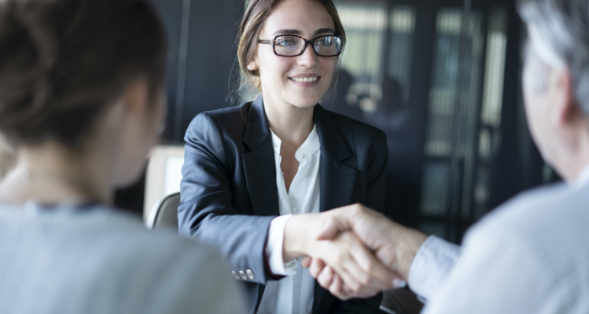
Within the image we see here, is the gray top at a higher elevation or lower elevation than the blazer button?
higher

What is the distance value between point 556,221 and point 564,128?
0.20 meters

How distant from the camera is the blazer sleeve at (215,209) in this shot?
1.40m

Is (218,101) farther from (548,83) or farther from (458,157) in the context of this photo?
(548,83)

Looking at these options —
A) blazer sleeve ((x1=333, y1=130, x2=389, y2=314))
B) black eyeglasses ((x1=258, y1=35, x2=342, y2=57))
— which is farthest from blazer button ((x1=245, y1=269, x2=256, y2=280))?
black eyeglasses ((x1=258, y1=35, x2=342, y2=57))

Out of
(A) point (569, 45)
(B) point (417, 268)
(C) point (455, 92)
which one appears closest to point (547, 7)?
(A) point (569, 45)

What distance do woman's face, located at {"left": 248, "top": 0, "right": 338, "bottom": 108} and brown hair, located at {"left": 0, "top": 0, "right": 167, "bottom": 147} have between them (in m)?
1.15

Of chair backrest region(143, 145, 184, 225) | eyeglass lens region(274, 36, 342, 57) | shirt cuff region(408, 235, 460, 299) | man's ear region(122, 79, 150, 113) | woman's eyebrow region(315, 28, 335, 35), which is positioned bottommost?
chair backrest region(143, 145, 184, 225)

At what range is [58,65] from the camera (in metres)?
0.70

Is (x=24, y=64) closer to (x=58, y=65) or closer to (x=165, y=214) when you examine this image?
(x=58, y=65)

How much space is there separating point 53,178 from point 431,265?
0.91 m

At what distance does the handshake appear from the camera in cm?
134

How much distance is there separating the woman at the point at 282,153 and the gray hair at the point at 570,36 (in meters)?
0.89

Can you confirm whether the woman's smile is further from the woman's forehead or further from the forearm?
the forearm

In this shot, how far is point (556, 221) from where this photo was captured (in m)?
0.65
